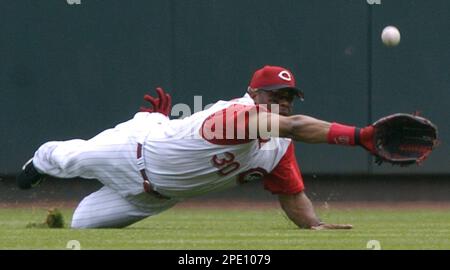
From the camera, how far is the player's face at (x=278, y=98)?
8297mm

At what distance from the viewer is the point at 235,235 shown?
7.88 meters

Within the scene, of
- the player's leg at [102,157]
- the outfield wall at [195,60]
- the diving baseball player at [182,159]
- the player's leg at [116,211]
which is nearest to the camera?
the diving baseball player at [182,159]

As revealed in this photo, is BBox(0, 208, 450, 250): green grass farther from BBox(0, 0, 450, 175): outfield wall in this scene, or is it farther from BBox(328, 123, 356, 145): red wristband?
BBox(0, 0, 450, 175): outfield wall

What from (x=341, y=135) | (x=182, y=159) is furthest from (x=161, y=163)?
(x=341, y=135)

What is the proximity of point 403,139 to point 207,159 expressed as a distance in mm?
1611

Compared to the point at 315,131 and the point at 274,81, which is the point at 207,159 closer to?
the point at 274,81

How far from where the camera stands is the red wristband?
23.1 feet

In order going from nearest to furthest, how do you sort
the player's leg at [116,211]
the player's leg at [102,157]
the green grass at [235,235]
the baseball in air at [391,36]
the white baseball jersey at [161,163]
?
1. the green grass at [235,235]
2. the white baseball jersey at [161,163]
3. the player's leg at [102,157]
4. the player's leg at [116,211]
5. the baseball in air at [391,36]

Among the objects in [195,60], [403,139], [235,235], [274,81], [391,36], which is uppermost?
[274,81]

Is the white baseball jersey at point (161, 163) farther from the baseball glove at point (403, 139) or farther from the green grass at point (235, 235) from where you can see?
the baseball glove at point (403, 139)

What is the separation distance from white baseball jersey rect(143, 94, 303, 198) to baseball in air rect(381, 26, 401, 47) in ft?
14.0

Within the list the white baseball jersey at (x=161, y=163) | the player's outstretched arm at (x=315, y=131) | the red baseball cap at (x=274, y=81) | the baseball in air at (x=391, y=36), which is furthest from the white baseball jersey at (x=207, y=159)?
the baseball in air at (x=391, y=36)

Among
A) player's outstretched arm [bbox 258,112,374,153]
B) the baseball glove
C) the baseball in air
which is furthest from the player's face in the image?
the baseball in air

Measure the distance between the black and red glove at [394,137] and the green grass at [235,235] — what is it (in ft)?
1.64
